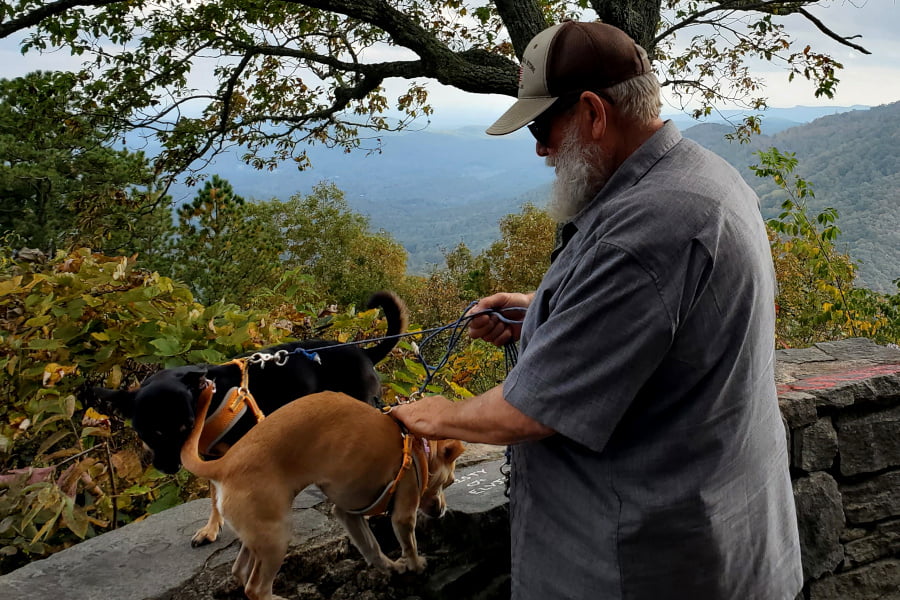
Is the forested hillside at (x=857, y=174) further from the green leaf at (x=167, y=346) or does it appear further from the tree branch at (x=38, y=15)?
the green leaf at (x=167, y=346)

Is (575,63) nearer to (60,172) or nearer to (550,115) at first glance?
(550,115)

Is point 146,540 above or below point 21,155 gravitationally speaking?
below

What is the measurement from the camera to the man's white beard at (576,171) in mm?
1719

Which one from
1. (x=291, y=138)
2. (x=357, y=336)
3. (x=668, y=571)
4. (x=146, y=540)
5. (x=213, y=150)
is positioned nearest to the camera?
(x=668, y=571)

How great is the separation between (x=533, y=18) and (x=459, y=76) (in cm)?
106

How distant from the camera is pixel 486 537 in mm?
2738

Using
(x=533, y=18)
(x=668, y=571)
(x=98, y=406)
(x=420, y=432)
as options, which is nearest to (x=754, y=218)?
(x=668, y=571)

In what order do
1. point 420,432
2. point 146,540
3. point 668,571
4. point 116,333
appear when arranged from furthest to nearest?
point 116,333 < point 146,540 < point 420,432 < point 668,571

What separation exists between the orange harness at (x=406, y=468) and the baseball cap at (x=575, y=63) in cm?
114

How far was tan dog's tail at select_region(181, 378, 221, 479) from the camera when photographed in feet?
6.54

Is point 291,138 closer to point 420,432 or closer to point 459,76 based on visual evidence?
point 459,76

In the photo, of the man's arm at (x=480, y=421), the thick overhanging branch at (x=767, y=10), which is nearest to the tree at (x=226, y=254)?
the thick overhanging branch at (x=767, y=10)

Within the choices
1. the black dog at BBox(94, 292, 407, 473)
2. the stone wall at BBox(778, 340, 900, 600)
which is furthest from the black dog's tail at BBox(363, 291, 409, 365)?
the stone wall at BBox(778, 340, 900, 600)

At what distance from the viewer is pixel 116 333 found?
3443mm
